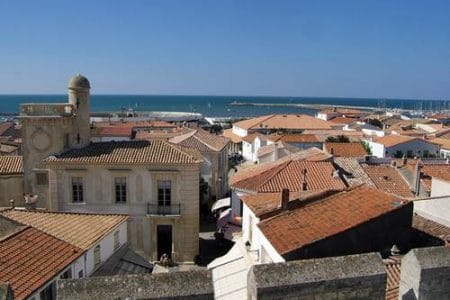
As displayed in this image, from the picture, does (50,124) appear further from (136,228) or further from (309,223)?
(309,223)

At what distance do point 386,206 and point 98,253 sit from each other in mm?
9924

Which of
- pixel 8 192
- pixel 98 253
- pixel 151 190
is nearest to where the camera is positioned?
pixel 98 253

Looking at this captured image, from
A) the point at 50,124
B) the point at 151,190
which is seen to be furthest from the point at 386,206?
the point at 50,124

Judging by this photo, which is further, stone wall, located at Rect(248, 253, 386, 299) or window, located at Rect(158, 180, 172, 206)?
window, located at Rect(158, 180, 172, 206)

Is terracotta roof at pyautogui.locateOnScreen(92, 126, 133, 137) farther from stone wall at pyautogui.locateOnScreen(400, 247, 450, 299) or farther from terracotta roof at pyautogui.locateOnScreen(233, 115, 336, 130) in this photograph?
stone wall at pyautogui.locateOnScreen(400, 247, 450, 299)

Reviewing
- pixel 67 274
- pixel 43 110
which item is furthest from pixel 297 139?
pixel 67 274

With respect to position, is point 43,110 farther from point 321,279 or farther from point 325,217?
point 321,279

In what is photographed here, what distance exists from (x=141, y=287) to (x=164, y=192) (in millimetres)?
21948

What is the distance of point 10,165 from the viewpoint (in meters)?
30.6

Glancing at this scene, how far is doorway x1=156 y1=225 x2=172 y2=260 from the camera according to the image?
89.8 ft

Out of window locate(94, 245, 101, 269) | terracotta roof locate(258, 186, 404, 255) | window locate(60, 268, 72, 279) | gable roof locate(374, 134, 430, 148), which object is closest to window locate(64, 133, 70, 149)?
window locate(94, 245, 101, 269)

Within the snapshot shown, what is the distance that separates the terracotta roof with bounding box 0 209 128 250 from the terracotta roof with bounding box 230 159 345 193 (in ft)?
29.0

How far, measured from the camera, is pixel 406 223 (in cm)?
1273

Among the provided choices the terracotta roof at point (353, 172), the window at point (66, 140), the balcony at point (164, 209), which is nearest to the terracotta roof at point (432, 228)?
the terracotta roof at point (353, 172)
